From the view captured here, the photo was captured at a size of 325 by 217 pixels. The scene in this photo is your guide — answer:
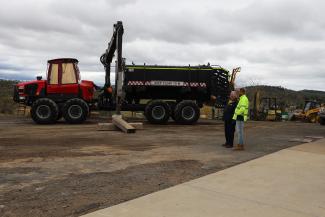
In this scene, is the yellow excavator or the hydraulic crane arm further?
the yellow excavator

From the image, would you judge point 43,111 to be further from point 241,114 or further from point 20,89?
point 241,114

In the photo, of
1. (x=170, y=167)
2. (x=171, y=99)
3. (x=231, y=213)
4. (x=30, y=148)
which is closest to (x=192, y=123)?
(x=171, y=99)

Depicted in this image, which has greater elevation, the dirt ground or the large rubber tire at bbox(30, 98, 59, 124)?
the large rubber tire at bbox(30, 98, 59, 124)

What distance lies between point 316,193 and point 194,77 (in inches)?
570

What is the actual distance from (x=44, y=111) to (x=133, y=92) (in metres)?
4.07

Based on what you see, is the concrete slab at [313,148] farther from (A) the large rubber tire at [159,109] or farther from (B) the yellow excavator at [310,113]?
(B) the yellow excavator at [310,113]

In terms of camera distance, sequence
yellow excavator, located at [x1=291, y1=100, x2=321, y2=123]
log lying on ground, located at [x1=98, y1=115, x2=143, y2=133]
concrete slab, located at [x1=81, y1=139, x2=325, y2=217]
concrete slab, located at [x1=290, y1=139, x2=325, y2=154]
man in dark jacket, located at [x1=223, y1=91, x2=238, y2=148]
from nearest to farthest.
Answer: concrete slab, located at [x1=81, y1=139, x2=325, y2=217] < concrete slab, located at [x1=290, y1=139, x2=325, y2=154] < man in dark jacket, located at [x1=223, y1=91, x2=238, y2=148] < log lying on ground, located at [x1=98, y1=115, x2=143, y2=133] < yellow excavator, located at [x1=291, y1=100, x2=321, y2=123]

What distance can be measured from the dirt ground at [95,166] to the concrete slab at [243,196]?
394 mm

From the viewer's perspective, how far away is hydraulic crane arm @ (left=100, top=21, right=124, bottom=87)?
1770 cm

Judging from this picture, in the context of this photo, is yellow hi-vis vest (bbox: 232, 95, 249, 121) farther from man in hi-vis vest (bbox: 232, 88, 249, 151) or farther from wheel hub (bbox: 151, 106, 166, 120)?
wheel hub (bbox: 151, 106, 166, 120)

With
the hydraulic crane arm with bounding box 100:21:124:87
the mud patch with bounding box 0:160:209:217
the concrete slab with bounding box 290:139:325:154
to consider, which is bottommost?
the mud patch with bounding box 0:160:209:217

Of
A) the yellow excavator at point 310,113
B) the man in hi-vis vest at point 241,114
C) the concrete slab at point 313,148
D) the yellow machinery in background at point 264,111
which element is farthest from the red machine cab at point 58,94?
the yellow excavator at point 310,113

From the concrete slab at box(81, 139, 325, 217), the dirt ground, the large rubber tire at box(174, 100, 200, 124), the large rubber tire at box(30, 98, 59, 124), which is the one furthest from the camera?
the large rubber tire at box(174, 100, 200, 124)

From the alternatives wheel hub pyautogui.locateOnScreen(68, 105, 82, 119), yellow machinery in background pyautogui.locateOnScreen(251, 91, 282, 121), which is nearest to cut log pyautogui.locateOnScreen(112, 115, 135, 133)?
wheel hub pyautogui.locateOnScreen(68, 105, 82, 119)
